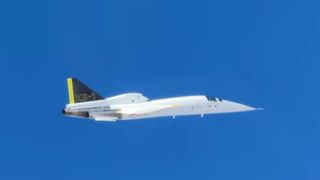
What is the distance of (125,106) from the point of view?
5546 inches

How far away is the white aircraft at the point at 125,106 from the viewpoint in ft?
454

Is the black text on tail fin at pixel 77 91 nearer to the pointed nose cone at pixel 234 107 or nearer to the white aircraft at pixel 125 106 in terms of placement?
the white aircraft at pixel 125 106

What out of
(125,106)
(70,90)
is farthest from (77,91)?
(125,106)

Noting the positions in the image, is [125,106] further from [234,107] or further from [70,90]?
[234,107]

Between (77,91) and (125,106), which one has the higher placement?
(77,91)

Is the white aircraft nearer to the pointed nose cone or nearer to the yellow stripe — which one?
the yellow stripe

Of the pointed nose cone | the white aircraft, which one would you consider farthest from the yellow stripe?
the pointed nose cone

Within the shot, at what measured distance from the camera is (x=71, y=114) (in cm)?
13788

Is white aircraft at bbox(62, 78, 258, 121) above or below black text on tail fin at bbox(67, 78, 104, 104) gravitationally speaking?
below

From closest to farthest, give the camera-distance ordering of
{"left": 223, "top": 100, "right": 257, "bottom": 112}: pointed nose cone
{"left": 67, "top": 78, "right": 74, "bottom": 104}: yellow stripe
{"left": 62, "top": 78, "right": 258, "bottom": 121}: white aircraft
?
{"left": 62, "top": 78, "right": 258, "bottom": 121}: white aircraft → {"left": 67, "top": 78, "right": 74, "bottom": 104}: yellow stripe → {"left": 223, "top": 100, "right": 257, "bottom": 112}: pointed nose cone

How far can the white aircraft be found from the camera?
138500 mm

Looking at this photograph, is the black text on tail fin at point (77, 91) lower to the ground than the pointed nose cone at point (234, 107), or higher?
higher

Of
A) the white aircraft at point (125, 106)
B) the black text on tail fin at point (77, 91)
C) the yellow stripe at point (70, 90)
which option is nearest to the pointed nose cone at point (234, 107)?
the white aircraft at point (125, 106)

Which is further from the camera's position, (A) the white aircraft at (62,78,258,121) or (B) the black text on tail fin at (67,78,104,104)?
(B) the black text on tail fin at (67,78,104,104)
